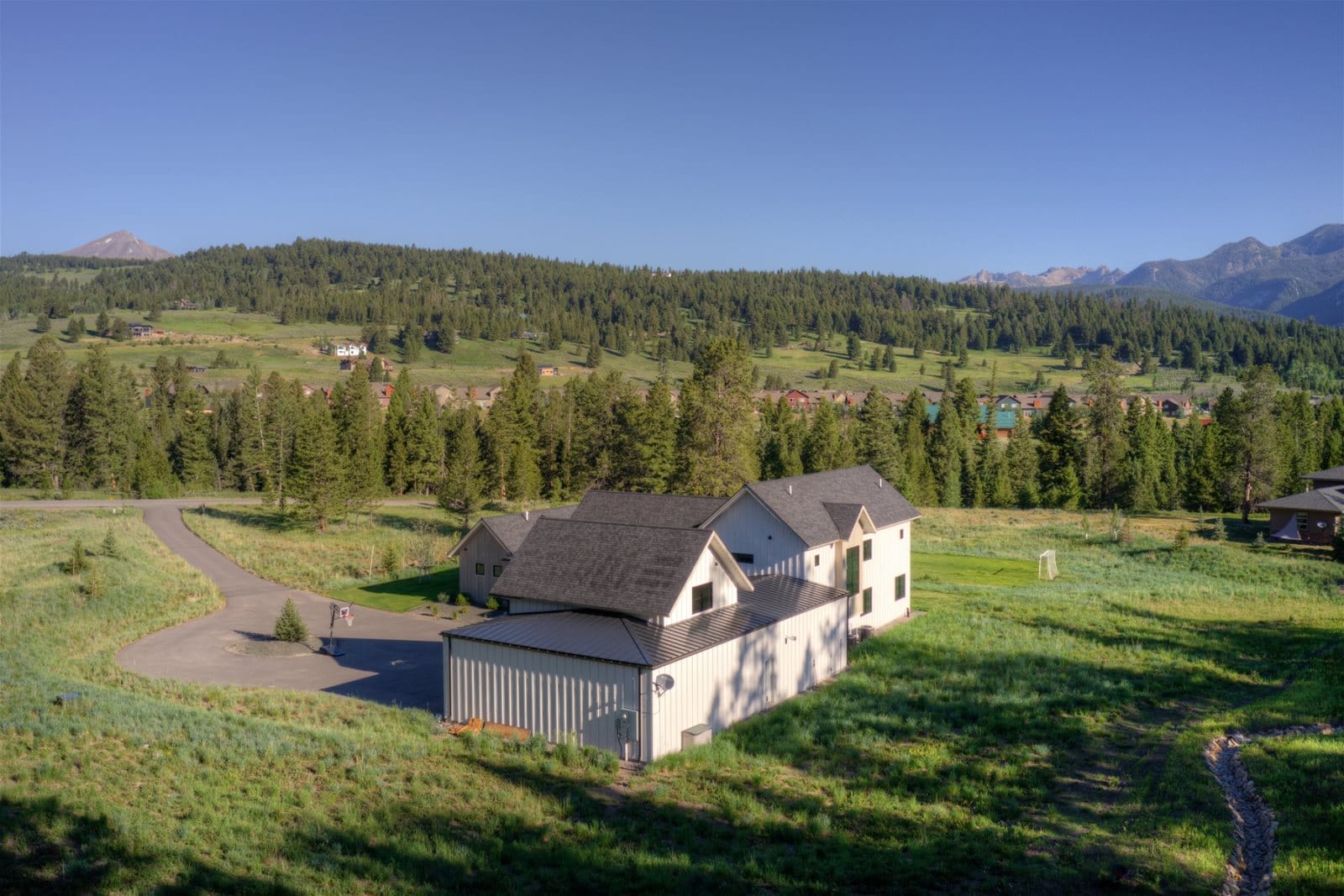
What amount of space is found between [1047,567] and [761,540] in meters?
26.2

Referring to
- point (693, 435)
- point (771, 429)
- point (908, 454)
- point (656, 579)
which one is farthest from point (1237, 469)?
point (656, 579)

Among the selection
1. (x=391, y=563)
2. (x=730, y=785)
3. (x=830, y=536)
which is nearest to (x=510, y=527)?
(x=391, y=563)

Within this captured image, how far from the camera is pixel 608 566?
23875 millimetres

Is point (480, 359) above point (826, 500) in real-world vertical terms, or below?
above

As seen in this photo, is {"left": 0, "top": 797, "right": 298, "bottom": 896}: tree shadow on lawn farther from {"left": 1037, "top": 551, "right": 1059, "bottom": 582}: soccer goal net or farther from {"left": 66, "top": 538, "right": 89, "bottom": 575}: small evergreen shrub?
{"left": 1037, "top": 551, "right": 1059, "bottom": 582}: soccer goal net

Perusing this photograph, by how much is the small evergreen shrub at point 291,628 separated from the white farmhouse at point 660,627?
9860 millimetres

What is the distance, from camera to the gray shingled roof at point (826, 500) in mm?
30578

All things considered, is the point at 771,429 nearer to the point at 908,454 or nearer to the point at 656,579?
the point at 908,454

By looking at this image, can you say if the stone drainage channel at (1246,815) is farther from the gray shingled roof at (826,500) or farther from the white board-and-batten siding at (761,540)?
the gray shingled roof at (826,500)

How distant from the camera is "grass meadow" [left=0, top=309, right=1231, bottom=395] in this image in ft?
460

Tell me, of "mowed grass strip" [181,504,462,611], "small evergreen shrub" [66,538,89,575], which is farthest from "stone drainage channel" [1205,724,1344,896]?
"small evergreen shrub" [66,538,89,575]

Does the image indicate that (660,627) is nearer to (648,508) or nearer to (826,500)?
(648,508)

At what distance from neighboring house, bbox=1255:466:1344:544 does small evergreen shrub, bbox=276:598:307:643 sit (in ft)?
179

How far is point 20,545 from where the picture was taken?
1788 inches
